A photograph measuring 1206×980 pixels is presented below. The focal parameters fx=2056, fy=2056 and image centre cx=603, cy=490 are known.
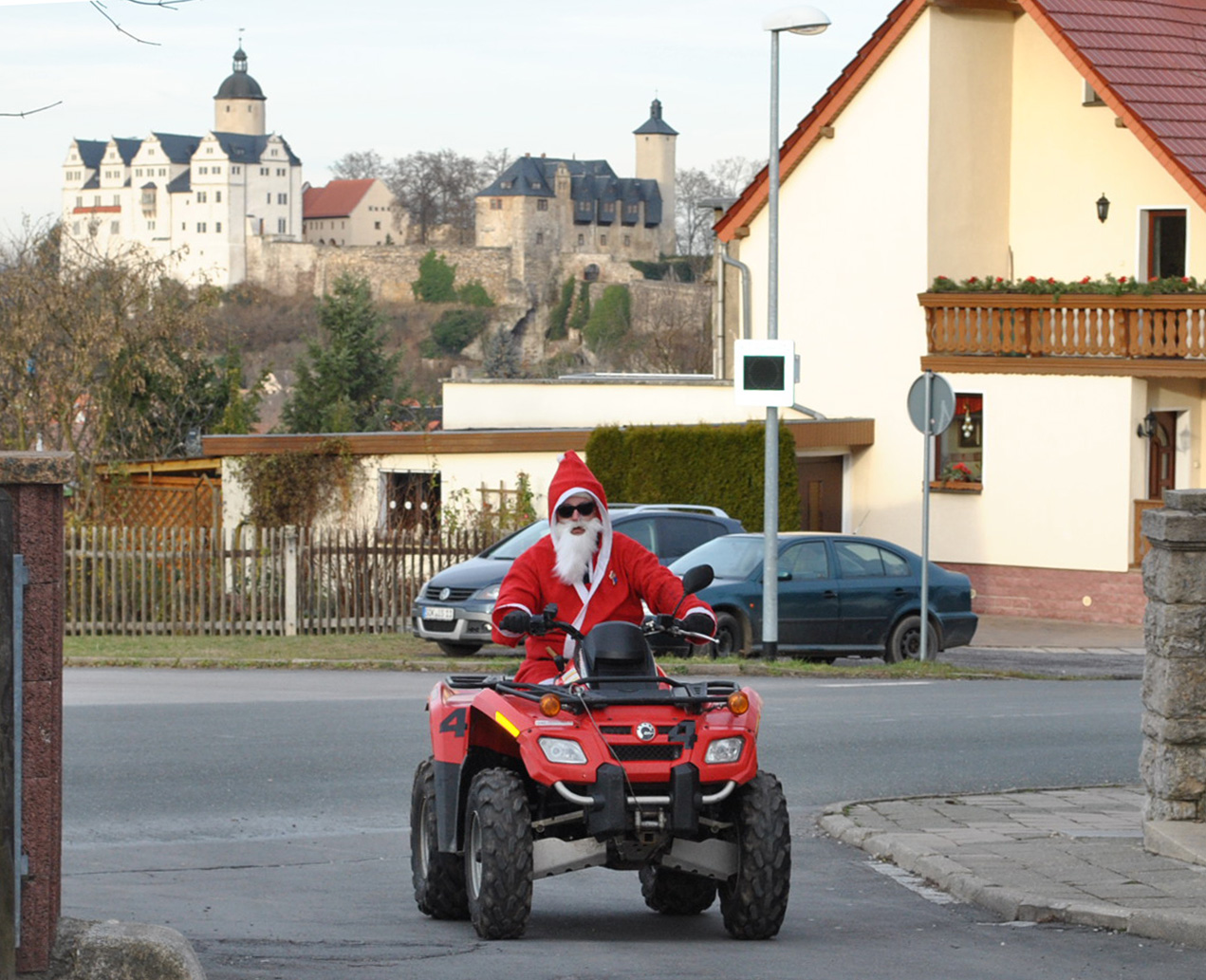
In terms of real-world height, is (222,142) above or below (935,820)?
above

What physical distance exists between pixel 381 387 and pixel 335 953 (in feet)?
195

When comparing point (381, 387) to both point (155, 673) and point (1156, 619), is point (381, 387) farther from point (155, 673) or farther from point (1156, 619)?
point (1156, 619)

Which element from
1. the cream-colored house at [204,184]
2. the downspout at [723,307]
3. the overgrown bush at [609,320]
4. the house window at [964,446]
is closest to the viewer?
the house window at [964,446]

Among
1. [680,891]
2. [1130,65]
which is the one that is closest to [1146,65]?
[1130,65]

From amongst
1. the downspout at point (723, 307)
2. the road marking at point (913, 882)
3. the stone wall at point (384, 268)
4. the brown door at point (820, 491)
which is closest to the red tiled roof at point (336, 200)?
the stone wall at point (384, 268)

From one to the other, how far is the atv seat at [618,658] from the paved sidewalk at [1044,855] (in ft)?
6.65

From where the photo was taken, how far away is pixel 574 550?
7.85 meters

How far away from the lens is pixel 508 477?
99.7 ft

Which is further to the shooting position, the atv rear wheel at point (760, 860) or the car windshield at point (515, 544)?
the car windshield at point (515, 544)

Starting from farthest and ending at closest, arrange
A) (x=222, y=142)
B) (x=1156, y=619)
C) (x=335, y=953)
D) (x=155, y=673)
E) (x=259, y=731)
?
(x=222, y=142)
(x=155, y=673)
(x=259, y=731)
(x=1156, y=619)
(x=335, y=953)

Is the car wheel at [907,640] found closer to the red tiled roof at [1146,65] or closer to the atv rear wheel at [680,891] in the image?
the red tiled roof at [1146,65]

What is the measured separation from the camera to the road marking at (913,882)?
29.0ft

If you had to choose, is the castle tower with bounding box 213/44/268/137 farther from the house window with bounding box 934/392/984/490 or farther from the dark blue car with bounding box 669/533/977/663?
the dark blue car with bounding box 669/533/977/663

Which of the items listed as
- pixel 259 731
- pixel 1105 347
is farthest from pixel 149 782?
pixel 1105 347
